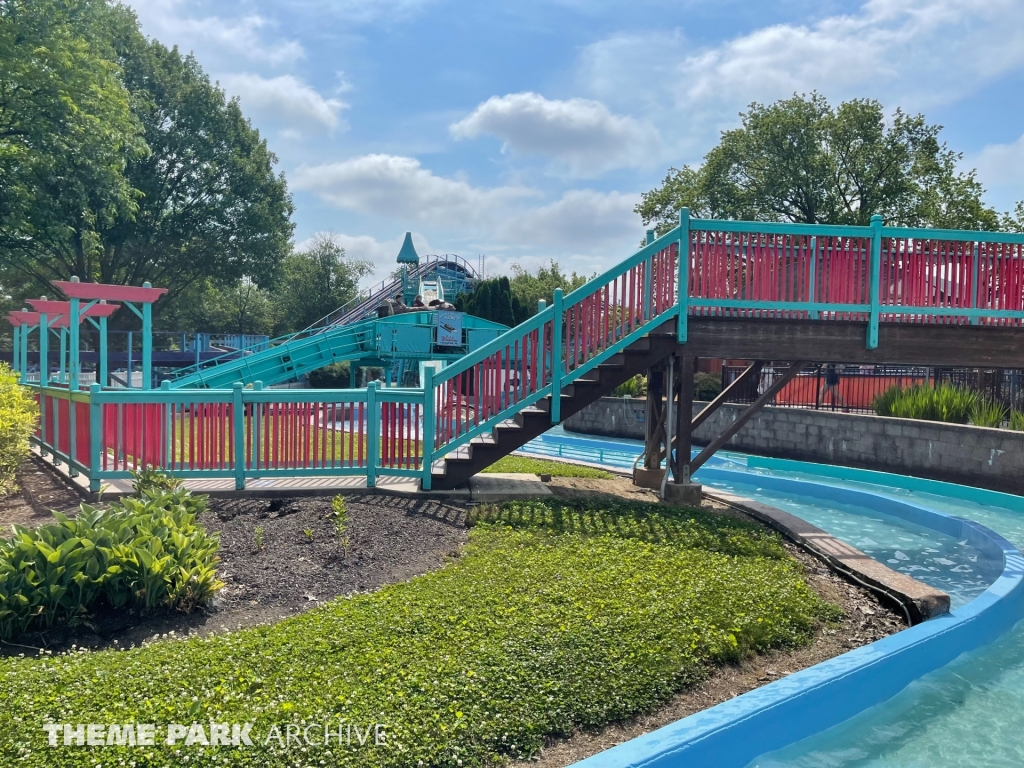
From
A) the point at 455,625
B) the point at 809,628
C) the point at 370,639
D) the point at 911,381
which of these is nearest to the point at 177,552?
the point at 370,639

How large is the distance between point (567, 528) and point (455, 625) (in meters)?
3.07

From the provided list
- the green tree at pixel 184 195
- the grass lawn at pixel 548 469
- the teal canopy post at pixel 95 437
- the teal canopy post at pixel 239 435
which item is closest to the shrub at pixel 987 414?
the grass lawn at pixel 548 469

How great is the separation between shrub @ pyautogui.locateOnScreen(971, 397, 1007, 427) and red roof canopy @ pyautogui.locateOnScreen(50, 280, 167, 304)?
51.4 ft

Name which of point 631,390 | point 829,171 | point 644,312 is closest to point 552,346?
point 644,312

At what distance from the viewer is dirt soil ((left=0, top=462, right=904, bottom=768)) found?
14.7ft

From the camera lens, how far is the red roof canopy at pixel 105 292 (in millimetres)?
11660

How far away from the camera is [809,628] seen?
543 cm

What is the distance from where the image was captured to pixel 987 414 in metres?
14.9

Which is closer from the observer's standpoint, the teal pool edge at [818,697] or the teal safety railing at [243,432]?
the teal pool edge at [818,697]

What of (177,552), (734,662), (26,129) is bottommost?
(734,662)

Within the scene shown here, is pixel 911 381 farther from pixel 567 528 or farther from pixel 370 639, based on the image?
pixel 370 639

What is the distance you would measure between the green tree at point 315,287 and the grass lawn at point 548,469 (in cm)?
4471

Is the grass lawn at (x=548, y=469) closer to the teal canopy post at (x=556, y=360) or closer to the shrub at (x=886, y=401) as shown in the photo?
the teal canopy post at (x=556, y=360)

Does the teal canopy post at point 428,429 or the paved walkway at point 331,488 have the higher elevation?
the teal canopy post at point 428,429
